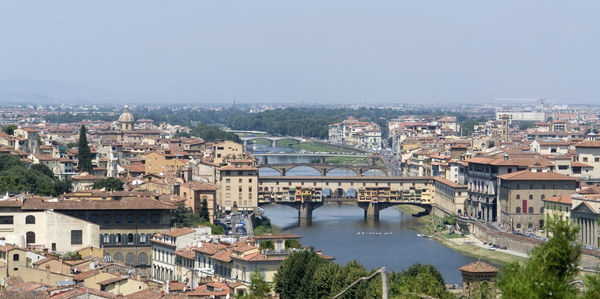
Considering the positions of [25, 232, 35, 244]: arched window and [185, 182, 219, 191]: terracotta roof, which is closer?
[25, 232, 35, 244]: arched window

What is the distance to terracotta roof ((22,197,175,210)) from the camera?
29000 millimetres

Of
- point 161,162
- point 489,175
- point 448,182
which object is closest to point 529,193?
point 489,175

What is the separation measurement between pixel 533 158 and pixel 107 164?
17992mm

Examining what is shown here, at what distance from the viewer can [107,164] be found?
53.5 m

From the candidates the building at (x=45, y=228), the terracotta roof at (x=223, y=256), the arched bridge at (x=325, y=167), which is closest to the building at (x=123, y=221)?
the building at (x=45, y=228)

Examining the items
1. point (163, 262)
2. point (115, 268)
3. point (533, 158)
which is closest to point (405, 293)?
point (115, 268)

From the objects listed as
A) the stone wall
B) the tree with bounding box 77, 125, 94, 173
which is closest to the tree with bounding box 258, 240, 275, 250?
the stone wall

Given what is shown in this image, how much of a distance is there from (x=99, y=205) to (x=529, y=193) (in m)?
18.1

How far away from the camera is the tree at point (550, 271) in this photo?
9672mm

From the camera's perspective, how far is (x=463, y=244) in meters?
40.1

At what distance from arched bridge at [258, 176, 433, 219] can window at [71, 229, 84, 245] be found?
20.9 meters

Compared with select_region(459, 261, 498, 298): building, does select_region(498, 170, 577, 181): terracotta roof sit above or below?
below

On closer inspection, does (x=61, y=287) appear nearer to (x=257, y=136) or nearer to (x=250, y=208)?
(x=250, y=208)

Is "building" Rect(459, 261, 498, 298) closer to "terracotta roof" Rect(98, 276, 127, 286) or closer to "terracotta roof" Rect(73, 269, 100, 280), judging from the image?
"terracotta roof" Rect(98, 276, 127, 286)
